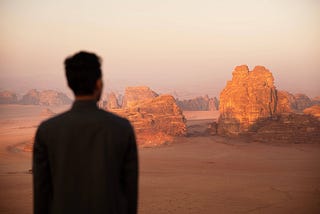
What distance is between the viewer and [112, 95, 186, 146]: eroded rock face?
45825 mm

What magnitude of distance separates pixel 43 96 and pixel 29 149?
102076mm

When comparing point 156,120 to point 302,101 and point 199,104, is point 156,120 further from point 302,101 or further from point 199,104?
point 199,104

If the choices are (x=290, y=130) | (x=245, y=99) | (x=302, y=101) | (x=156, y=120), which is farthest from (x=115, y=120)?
(x=302, y=101)

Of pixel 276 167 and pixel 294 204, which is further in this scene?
pixel 276 167

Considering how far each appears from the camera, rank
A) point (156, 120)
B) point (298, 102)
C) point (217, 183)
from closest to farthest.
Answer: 1. point (217, 183)
2. point (156, 120)
3. point (298, 102)

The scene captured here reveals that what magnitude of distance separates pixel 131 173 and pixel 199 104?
11901 cm

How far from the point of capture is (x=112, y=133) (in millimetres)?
2363

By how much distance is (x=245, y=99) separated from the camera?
49.1 m

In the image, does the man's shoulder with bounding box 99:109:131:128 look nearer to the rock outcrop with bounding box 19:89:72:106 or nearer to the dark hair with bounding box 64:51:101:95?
the dark hair with bounding box 64:51:101:95

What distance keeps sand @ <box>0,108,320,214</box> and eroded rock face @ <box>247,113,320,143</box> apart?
351cm

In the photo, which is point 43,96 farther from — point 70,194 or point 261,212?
point 70,194

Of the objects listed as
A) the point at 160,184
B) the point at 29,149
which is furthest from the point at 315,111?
the point at 160,184

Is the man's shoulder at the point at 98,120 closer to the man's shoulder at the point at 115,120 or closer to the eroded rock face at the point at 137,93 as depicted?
the man's shoulder at the point at 115,120

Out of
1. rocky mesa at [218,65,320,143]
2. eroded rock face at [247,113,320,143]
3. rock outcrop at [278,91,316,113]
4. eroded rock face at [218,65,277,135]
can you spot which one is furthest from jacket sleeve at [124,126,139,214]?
rock outcrop at [278,91,316,113]
